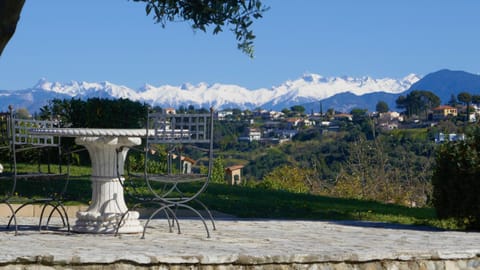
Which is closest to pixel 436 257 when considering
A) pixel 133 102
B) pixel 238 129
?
pixel 133 102

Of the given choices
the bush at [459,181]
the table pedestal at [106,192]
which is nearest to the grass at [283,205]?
the bush at [459,181]

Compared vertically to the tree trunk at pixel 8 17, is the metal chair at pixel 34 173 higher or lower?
lower

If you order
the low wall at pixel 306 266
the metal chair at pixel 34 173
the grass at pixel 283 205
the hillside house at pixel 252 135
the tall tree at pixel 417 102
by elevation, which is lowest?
the low wall at pixel 306 266

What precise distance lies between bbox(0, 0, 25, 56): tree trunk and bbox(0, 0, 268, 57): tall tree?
5.83 ft

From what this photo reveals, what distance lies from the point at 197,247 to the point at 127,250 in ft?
2.06

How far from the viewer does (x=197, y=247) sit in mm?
7594

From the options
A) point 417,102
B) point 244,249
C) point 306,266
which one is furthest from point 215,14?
point 417,102

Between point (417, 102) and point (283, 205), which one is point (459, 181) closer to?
point (283, 205)

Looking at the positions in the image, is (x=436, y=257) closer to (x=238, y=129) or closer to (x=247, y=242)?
(x=247, y=242)

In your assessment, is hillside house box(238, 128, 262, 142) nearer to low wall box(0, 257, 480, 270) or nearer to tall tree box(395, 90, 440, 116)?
tall tree box(395, 90, 440, 116)

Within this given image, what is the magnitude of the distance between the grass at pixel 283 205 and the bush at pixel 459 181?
598 millimetres

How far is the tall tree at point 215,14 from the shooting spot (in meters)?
11.8

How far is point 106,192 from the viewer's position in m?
8.79

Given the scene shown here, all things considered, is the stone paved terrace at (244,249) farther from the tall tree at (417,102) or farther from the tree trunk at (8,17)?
the tall tree at (417,102)
